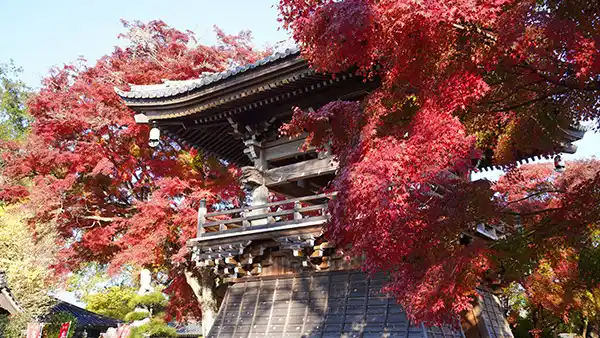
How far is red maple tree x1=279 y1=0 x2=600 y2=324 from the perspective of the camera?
477cm

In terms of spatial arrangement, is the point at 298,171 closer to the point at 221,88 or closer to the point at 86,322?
the point at 221,88

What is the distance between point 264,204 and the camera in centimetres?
998

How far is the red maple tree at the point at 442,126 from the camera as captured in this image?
15.6ft

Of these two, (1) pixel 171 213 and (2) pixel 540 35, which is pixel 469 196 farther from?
(1) pixel 171 213

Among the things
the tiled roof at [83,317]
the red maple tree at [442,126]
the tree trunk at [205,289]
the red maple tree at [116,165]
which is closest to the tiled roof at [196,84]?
the red maple tree at [442,126]

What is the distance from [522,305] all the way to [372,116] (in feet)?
62.2

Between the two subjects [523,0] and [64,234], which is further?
[64,234]

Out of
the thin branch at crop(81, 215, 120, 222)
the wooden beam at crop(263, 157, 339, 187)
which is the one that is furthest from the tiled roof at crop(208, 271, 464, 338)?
the thin branch at crop(81, 215, 120, 222)

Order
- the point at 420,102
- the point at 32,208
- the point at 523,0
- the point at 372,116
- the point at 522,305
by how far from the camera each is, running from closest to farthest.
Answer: the point at 523,0 < the point at 420,102 < the point at 372,116 < the point at 32,208 < the point at 522,305

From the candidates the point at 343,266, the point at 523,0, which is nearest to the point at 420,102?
the point at 523,0

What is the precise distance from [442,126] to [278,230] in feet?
16.8

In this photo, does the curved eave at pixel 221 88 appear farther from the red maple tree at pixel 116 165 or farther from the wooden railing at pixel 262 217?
the red maple tree at pixel 116 165

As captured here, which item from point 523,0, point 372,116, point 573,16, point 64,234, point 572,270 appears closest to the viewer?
point 573,16

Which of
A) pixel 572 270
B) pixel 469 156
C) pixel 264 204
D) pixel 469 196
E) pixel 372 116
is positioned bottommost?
pixel 469 196
